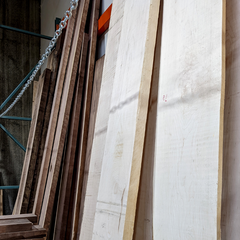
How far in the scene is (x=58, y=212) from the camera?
6.26ft

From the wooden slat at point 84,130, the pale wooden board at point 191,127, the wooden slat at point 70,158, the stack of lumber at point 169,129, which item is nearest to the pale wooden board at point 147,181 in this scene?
the stack of lumber at point 169,129

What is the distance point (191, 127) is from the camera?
735 millimetres

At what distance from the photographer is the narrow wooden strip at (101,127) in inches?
47.1

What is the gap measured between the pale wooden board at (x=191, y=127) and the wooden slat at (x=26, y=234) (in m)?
1.07

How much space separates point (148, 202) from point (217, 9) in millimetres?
711

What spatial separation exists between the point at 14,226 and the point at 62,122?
0.74 metres

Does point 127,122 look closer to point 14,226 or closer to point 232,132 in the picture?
point 232,132

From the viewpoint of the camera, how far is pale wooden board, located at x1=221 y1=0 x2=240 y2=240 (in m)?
0.69

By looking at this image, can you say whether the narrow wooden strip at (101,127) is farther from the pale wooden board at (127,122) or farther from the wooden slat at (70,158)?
the wooden slat at (70,158)

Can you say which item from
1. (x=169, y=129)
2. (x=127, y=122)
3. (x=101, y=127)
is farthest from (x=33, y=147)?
(x=169, y=129)

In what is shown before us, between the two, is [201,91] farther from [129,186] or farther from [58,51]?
[58,51]

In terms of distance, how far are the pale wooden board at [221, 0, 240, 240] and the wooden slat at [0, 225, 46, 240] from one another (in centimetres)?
123

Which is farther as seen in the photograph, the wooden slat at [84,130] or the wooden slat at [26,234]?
the wooden slat at [84,130]

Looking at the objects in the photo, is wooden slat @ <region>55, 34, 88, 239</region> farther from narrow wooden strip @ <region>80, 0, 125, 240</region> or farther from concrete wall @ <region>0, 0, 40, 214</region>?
concrete wall @ <region>0, 0, 40, 214</region>
